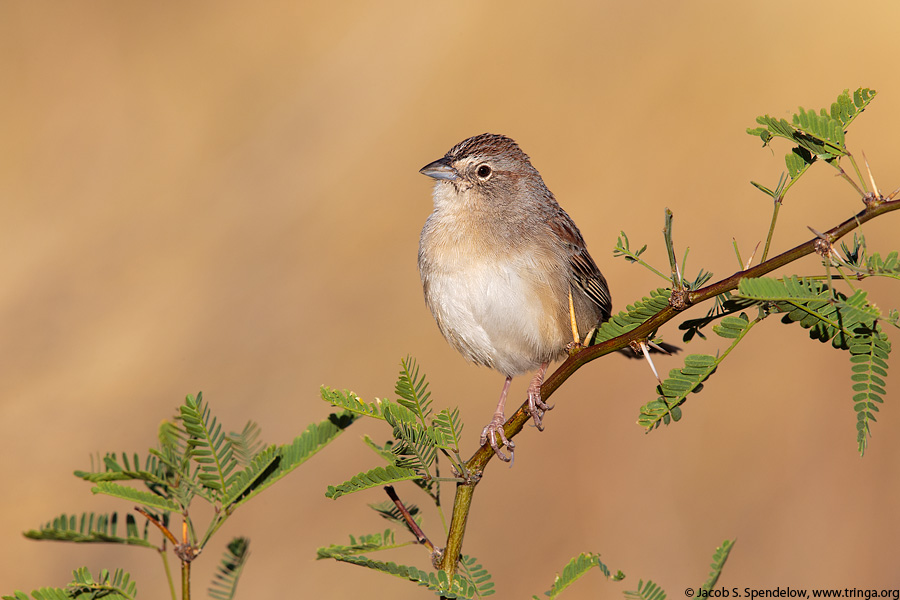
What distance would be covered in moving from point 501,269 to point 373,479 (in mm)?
2314

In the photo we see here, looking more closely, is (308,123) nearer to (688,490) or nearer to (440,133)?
(440,133)

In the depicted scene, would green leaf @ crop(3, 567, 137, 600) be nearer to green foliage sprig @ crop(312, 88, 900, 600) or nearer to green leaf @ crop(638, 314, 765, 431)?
green foliage sprig @ crop(312, 88, 900, 600)

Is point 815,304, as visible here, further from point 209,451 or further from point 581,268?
point 581,268

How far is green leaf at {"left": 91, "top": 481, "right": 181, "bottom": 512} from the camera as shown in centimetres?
243

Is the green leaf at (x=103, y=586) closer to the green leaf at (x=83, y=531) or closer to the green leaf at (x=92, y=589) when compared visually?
the green leaf at (x=92, y=589)

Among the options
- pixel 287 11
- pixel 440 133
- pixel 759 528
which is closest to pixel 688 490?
pixel 759 528

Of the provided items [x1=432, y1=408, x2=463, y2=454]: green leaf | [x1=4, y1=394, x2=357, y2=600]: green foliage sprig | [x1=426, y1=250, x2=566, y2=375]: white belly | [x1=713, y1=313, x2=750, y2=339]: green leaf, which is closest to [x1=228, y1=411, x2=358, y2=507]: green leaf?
[x1=4, y1=394, x2=357, y2=600]: green foliage sprig

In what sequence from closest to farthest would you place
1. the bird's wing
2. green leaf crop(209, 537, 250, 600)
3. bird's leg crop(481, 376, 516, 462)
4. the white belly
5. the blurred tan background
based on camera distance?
green leaf crop(209, 537, 250, 600) < bird's leg crop(481, 376, 516, 462) < the white belly < the bird's wing < the blurred tan background

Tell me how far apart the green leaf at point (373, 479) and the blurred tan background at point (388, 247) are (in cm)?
491

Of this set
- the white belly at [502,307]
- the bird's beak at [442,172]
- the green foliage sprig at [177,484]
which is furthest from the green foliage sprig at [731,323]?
the bird's beak at [442,172]

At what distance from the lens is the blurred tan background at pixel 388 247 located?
24.5 ft

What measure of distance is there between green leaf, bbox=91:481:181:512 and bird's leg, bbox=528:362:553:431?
4.22ft

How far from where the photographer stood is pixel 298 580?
7543 millimetres

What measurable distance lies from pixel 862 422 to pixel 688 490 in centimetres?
570
